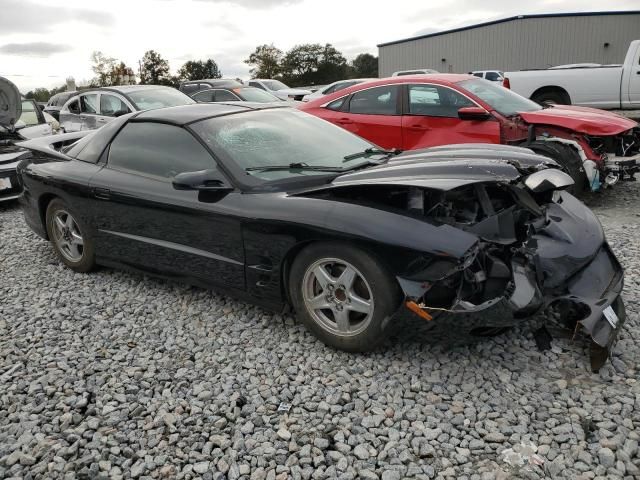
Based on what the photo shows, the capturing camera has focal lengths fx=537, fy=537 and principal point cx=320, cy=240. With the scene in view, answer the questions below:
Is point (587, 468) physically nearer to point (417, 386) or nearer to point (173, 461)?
point (417, 386)

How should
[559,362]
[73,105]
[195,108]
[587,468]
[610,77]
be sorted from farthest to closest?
[610,77], [73,105], [195,108], [559,362], [587,468]

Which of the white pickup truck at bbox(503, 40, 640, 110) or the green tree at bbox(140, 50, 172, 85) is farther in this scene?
the green tree at bbox(140, 50, 172, 85)

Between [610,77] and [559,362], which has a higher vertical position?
[610,77]

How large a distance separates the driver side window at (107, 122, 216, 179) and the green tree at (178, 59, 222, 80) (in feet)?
205

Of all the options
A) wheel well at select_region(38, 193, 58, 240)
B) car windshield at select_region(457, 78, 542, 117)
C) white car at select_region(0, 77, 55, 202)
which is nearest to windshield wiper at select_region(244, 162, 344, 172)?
wheel well at select_region(38, 193, 58, 240)

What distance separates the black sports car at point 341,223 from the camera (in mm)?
2627

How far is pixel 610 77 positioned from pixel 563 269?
34.1 feet

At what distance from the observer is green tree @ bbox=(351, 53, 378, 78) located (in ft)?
197

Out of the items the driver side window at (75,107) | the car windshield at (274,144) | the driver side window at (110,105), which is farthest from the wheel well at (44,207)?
the driver side window at (75,107)

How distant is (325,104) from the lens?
284 inches

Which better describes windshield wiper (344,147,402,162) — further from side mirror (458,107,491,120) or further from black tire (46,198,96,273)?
side mirror (458,107,491,120)

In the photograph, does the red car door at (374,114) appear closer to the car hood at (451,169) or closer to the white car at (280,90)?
the car hood at (451,169)

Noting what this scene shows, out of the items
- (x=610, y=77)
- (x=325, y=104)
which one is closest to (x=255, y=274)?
(x=325, y=104)

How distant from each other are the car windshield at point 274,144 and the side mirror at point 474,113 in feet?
7.69
